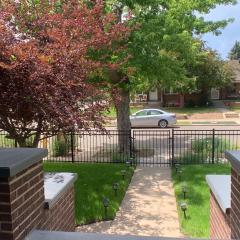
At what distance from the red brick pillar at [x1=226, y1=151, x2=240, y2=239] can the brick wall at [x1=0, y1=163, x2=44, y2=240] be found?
172cm

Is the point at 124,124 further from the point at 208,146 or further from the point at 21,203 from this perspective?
the point at 21,203

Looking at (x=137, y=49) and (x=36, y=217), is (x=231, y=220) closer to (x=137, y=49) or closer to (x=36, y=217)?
(x=36, y=217)

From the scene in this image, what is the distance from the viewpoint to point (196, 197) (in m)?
8.73

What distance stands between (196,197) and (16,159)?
6334 mm

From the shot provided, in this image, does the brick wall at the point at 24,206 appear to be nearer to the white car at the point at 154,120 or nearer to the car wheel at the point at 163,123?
the white car at the point at 154,120

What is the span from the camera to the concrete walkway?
281 inches

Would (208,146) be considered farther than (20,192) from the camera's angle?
Yes

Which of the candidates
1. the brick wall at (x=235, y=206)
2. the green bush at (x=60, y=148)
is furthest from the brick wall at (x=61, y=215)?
the green bush at (x=60, y=148)

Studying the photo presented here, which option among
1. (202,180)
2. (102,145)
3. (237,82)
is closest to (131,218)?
(202,180)

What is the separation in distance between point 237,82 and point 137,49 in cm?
3666

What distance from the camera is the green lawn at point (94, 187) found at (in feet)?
25.6

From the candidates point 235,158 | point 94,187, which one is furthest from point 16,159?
point 94,187

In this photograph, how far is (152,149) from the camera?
15820 mm

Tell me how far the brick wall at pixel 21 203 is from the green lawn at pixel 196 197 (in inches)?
156
